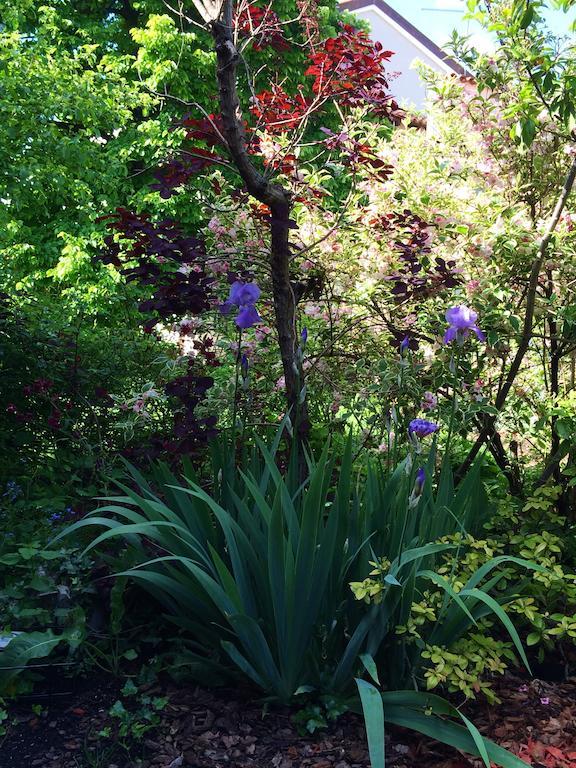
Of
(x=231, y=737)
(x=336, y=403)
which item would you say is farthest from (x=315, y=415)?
(x=231, y=737)

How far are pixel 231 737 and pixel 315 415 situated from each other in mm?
2591

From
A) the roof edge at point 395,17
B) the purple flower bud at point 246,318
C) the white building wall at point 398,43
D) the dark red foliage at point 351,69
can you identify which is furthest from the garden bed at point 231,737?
the roof edge at point 395,17

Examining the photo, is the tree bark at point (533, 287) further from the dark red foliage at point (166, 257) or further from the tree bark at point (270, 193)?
the dark red foliage at point (166, 257)

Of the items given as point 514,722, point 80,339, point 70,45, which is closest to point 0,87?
point 80,339

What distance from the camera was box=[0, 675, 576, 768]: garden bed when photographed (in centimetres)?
195

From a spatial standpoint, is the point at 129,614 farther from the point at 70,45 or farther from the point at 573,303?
the point at 70,45

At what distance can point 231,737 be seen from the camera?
Answer: 2.03 metres

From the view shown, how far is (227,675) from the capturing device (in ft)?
7.34

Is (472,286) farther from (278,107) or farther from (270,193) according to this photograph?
(278,107)

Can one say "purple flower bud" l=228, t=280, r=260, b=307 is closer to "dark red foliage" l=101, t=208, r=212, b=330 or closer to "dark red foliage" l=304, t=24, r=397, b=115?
"dark red foliage" l=101, t=208, r=212, b=330

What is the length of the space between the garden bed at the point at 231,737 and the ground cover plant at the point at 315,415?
0.13 ft

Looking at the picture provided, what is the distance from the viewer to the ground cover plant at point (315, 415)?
83.4 inches

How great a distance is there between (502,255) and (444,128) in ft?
3.89

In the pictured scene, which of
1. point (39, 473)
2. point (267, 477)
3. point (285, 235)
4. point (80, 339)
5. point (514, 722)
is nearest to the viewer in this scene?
point (514, 722)
